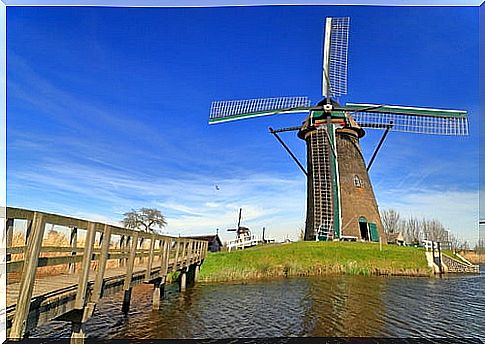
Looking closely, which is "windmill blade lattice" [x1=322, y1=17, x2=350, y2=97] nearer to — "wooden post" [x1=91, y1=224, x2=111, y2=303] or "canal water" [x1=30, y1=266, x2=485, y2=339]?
"canal water" [x1=30, y1=266, x2=485, y2=339]

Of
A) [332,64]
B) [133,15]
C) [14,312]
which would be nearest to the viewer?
[14,312]

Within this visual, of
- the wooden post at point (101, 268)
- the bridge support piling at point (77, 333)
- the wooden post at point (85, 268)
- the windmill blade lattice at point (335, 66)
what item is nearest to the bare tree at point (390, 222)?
the windmill blade lattice at point (335, 66)

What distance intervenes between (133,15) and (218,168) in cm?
437

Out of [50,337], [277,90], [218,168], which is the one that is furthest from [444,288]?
[50,337]

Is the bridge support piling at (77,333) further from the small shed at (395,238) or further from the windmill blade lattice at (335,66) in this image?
the small shed at (395,238)

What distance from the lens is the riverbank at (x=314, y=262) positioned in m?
9.59

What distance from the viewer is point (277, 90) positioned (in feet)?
36.9

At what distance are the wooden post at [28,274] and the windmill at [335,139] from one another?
9.10 metres

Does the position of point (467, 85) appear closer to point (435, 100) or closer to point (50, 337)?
point (435, 100)

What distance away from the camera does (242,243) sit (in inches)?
507

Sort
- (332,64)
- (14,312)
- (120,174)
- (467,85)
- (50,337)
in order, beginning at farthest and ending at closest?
(332,64)
(120,174)
(467,85)
(50,337)
(14,312)

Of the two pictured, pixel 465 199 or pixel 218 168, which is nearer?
pixel 465 199

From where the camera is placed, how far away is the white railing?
12.7 m

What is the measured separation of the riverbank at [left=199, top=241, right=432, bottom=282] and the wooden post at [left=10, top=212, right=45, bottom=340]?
23.2 feet
